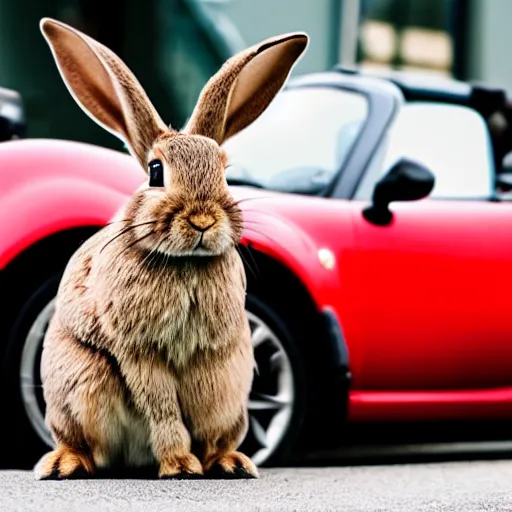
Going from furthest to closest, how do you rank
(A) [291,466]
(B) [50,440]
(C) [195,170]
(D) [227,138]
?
(A) [291,466]
(B) [50,440]
(D) [227,138]
(C) [195,170]

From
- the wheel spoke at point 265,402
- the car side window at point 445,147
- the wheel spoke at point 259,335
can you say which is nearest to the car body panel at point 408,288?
the car side window at point 445,147

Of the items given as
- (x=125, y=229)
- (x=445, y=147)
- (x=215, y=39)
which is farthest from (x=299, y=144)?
(x=215, y=39)

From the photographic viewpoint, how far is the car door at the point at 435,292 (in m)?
4.65

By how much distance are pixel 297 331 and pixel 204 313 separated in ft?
4.18

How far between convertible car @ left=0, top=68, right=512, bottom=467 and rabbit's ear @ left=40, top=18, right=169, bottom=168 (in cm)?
67

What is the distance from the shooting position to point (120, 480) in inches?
129

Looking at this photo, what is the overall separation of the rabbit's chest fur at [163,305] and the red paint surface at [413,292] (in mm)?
1095

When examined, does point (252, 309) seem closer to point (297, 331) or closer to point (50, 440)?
point (297, 331)

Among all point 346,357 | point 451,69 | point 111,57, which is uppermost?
point 111,57

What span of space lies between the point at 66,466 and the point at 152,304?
0.46 meters

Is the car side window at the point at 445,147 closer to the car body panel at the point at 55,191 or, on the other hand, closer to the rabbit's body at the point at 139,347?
the car body panel at the point at 55,191

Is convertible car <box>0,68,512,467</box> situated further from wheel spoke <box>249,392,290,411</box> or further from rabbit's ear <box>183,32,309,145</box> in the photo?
rabbit's ear <box>183,32,309,145</box>

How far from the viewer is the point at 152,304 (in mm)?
3117

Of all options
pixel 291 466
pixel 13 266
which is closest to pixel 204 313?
pixel 13 266
